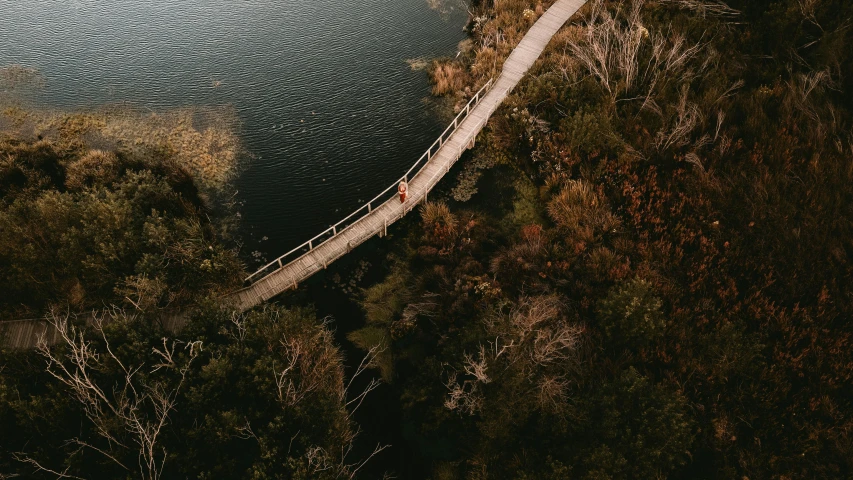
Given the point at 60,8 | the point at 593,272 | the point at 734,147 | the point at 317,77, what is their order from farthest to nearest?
the point at 60,8 < the point at 317,77 < the point at 734,147 < the point at 593,272

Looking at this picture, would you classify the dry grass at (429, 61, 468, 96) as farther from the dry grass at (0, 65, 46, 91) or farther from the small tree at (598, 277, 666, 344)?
the dry grass at (0, 65, 46, 91)

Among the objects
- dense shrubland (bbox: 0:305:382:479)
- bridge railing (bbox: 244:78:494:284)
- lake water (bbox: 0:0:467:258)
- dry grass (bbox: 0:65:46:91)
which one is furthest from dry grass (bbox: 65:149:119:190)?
dry grass (bbox: 0:65:46:91)

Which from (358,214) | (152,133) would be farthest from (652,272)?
(152,133)

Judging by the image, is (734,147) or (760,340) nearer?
(760,340)

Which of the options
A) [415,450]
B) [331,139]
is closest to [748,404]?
[415,450]

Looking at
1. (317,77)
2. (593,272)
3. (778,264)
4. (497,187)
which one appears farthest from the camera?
(317,77)

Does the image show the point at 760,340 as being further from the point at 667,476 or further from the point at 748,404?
the point at 667,476

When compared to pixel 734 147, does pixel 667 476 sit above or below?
below

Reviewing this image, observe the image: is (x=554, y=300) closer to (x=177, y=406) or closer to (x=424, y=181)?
(x=424, y=181)
